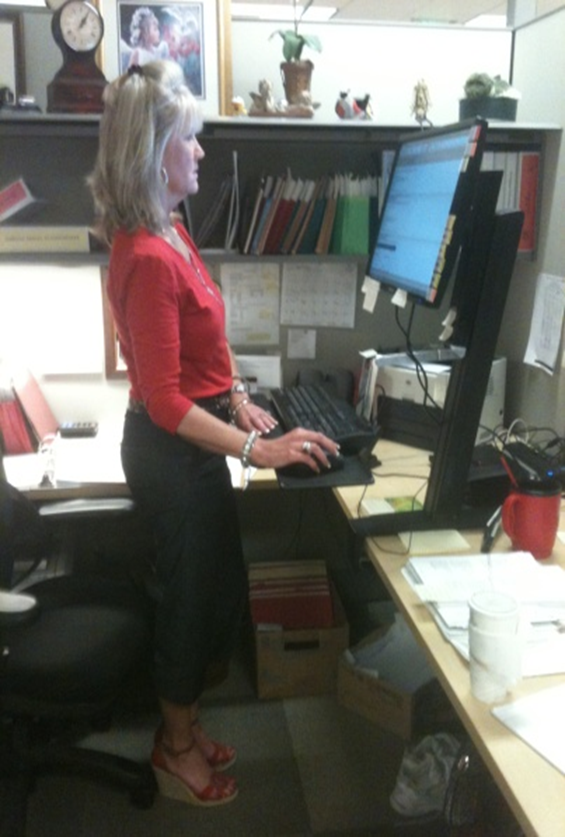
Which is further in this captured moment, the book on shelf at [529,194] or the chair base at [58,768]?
the book on shelf at [529,194]

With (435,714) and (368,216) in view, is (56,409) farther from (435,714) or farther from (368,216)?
(435,714)

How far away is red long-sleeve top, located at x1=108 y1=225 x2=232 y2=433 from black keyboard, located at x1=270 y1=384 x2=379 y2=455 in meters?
0.30

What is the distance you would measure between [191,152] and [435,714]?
158 cm

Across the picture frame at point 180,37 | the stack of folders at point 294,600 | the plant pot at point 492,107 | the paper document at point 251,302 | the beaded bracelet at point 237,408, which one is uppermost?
the picture frame at point 180,37

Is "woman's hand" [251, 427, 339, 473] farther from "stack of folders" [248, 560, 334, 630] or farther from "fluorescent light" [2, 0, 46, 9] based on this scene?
"fluorescent light" [2, 0, 46, 9]

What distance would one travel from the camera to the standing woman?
1.54 meters

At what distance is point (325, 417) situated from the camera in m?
1.83

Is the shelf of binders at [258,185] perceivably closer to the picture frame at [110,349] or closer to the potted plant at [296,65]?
the potted plant at [296,65]

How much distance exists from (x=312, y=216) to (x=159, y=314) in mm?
889

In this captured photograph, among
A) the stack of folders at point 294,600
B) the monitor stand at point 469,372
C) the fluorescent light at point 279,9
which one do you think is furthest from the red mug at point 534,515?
the fluorescent light at point 279,9

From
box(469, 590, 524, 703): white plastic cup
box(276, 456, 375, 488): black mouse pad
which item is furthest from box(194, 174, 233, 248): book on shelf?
box(469, 590, 524, 703): white plastic cup

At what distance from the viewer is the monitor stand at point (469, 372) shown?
56.9 inches

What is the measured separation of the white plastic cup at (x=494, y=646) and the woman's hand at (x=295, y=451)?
0.53 metres

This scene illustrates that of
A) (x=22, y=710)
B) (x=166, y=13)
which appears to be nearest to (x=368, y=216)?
(x=166, y=13)
